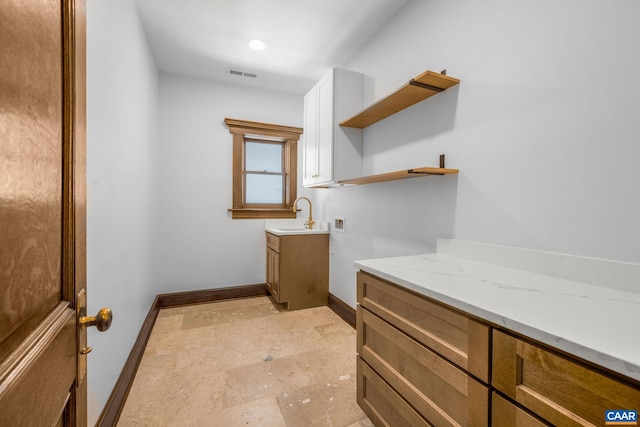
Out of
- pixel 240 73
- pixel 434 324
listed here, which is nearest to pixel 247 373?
pixel 434 324

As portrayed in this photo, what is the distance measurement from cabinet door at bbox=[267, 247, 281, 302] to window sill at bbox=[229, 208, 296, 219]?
0.45 m

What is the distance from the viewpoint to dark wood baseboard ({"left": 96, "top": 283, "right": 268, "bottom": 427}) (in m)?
1.47

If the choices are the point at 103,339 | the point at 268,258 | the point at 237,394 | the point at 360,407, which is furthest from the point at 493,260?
the point at 268,258

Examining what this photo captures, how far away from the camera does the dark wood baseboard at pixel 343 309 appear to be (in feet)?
8.71

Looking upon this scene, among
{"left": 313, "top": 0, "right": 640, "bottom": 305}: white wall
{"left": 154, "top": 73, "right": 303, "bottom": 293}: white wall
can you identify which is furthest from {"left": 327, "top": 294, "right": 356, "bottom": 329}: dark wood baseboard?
{"left": 154, "top": 73, "right": 303, "bottom": 293}: white wall

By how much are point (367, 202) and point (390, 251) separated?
502mm

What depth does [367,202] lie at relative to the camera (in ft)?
8.15

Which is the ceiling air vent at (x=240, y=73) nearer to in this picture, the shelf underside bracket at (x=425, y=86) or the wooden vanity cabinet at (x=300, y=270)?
the wooden vanity cabinet at (x=300, y=270)

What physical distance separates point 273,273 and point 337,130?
5.50 ft

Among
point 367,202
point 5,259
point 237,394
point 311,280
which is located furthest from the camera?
point 311,280

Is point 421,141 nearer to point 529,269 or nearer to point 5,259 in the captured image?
point 529,269

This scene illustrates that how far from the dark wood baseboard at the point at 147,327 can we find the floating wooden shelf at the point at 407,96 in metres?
2.28

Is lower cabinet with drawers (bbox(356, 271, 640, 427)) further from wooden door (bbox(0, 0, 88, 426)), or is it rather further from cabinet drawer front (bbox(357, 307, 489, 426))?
wooden door (bbox(0, 0, 88, 426))

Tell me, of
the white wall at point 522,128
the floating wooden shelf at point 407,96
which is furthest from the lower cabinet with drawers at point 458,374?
the floating wooden shelf at point 407,96
